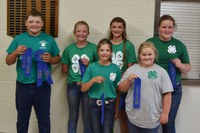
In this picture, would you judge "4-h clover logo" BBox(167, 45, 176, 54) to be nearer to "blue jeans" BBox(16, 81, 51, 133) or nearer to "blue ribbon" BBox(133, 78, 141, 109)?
"blue ribbon" BBox(133, 78, 141, 109)

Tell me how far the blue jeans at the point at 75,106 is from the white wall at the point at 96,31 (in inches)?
9.5

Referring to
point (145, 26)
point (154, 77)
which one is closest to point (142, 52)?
point (154, 77)

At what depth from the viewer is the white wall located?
9.01ft

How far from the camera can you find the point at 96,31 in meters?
2.78

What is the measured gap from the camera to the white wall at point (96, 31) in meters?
2.75

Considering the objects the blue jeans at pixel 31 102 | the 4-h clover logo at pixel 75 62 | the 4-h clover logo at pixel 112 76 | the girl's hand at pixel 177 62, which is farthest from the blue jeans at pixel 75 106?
the girl's hand at pixel 177 62

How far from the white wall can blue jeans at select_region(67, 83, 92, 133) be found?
0.24 meters

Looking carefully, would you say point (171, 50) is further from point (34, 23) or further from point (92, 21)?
point (34, 23)

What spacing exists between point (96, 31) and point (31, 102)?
0.99 meters

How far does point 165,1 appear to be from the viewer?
277 centimetres

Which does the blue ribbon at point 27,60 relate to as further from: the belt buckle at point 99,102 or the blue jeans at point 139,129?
the blue jeans at point 139,129

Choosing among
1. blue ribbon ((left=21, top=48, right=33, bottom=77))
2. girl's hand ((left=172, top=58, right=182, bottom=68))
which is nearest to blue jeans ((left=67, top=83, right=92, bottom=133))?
blue ribbon ((left=21, top=48, right=33, bottom=77))

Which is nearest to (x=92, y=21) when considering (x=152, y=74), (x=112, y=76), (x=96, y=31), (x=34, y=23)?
(x=96, y=31)

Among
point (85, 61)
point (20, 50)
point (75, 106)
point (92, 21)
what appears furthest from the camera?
point (92, 21)
